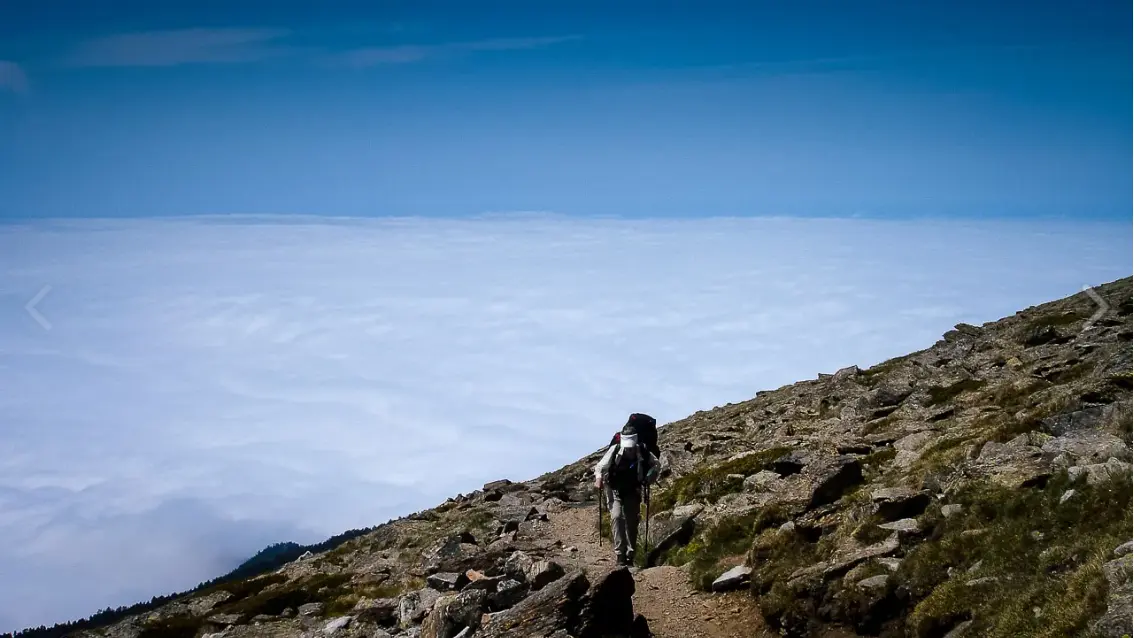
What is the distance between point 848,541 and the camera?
1620 centimetres

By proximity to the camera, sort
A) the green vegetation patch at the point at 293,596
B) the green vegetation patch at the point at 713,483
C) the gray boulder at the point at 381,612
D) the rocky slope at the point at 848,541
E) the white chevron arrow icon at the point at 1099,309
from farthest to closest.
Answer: the white chevron arrow icon at the point at 1099,309, the green vegetation patch at the point at 293,596, the green vegetation patch at the point at 713,483, the gray boulder at the point at 381,612, the rocky slope at the point at 848,541

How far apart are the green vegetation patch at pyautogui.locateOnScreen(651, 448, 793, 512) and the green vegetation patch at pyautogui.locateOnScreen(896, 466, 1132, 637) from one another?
10715 millimetres

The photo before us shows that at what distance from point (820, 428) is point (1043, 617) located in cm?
2493

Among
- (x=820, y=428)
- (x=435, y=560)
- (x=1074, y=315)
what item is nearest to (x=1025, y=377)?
(x=820, y=428)

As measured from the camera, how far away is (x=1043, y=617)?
33.5ft

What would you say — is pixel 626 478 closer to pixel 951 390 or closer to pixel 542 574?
pixel 542 574

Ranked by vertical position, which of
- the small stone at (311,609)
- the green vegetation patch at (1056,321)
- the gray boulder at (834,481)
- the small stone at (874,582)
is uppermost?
the green vegetation patch at (1056,321)

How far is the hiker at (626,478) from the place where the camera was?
19.5 metres

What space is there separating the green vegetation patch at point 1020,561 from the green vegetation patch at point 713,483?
10.7 meters

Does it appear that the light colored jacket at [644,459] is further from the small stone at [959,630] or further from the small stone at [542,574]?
the small stone at [959,630]

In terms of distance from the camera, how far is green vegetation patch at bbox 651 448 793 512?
85.1ft

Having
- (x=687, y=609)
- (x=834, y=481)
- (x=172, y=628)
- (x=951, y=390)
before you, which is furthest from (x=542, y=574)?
(x=951, y=390)

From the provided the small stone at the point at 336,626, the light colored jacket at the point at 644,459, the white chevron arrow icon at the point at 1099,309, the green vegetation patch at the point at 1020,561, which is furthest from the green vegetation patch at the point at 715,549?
the white chevron arrow icon at the point at 1099,309

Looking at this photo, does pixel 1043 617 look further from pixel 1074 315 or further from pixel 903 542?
pixel 1074 315
